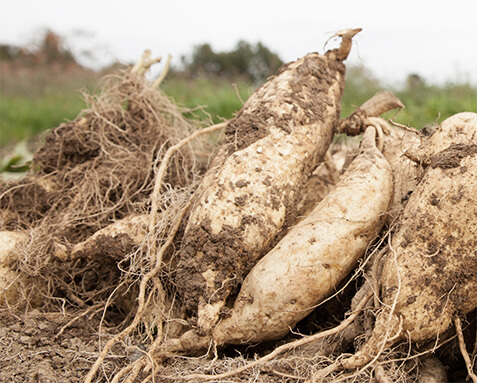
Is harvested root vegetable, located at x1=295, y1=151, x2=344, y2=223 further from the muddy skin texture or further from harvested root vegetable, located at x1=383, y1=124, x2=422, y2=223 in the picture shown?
harvested root vegetable, located at x1=383, y1=124, x2=422, y2=223

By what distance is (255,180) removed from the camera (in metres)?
1.97

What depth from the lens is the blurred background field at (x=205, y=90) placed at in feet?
16.0

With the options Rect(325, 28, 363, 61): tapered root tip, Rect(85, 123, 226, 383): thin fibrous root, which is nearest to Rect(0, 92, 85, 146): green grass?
Rect(85, 123, 226, 383): thin fibrous root

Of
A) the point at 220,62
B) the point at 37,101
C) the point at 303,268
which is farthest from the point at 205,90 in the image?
the point at 303,268

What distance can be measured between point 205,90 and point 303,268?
5279 mm

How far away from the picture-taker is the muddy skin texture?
187 centimetres

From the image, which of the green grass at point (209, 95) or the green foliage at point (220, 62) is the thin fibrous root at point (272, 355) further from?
the green foliage at point (220, 62)

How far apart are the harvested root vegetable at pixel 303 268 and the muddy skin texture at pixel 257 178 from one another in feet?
0.34

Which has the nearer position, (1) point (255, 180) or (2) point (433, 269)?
(2) point (433, 269)

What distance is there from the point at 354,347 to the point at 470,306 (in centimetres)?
48

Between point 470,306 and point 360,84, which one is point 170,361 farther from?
point 360,84

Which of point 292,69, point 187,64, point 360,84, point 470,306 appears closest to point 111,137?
point 292,69

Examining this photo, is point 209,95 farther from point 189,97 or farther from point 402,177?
point 402,177

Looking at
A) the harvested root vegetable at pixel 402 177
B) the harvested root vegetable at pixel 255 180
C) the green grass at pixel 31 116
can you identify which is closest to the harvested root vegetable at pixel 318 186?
the harvested root vegetable at pixel 255 180
